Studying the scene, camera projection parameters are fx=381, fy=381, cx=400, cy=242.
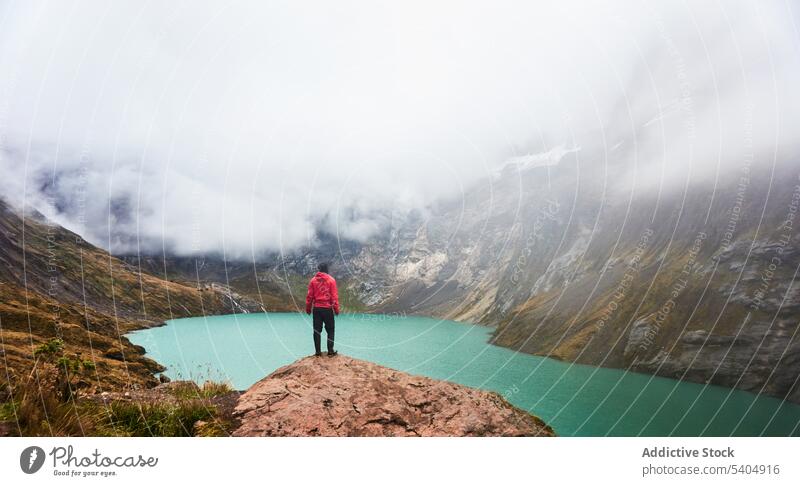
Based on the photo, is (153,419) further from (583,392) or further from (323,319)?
(583,392)

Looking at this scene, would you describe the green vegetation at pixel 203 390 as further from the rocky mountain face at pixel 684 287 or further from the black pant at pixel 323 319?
the rocky mountain face at pixel 684 287

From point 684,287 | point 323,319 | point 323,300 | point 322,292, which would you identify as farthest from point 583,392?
point 322,292

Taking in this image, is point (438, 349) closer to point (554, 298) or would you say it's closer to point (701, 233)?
point (554, 298)

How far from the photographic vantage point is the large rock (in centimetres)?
858

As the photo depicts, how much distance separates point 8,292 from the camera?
64.6 meters

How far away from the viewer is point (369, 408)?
30.3 ft

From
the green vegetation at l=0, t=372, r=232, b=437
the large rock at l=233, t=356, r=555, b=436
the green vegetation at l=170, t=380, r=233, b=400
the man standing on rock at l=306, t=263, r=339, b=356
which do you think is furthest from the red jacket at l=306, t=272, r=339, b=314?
the green vegetation at l=0, t=372, r=232, b=437

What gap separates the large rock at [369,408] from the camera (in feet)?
28.1

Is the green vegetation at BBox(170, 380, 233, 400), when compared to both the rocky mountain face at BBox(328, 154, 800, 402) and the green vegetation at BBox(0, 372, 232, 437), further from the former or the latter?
the rocky mountain face at BBox(328, 154, 800, 402)

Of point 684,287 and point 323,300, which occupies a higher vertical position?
point 323,300

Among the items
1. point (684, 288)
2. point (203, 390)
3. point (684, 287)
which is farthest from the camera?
point (684, 287)

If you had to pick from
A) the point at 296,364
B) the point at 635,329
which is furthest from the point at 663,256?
the point at 296,364

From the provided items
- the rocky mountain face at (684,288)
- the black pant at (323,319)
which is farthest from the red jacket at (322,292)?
the rocky mountain face at (684,288)

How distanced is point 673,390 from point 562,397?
17189mm
